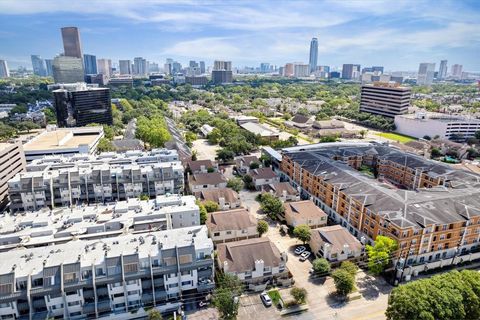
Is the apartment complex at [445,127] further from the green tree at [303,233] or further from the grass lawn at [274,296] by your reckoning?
the grass lawn at [274,296]

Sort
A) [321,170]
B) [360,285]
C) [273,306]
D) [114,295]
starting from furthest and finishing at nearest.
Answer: [321,170]
[360,285]
[273,306]
[114,295]

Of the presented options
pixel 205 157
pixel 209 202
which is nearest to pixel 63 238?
pixel 209 202

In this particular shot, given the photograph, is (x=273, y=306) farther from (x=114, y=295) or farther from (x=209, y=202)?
(x=209, y=202)

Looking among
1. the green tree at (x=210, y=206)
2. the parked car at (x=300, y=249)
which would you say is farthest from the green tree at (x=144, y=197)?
the parked car at (x=300, y=249)

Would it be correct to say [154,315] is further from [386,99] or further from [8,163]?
[386,99]

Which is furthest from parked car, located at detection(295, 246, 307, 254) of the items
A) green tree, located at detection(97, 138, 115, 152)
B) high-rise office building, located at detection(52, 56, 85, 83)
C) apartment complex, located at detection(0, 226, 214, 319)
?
high-rise office building, located at detection(52, 56, 85, 83)

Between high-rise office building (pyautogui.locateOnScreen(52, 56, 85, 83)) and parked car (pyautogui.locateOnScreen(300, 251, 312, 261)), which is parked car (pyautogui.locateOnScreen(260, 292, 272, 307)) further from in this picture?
high-rise office building (pyautogui.locateOnScreen(52, 56, 85, 83))

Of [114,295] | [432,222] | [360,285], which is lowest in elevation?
[360,285]

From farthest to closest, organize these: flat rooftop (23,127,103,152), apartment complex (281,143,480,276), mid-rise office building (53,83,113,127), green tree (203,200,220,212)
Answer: mid-rise office building (53,83,113,127)
flat rooftop (23,127,103,152)
green tree (203,200,220,212)
apartment complex (281,143,480,276)
